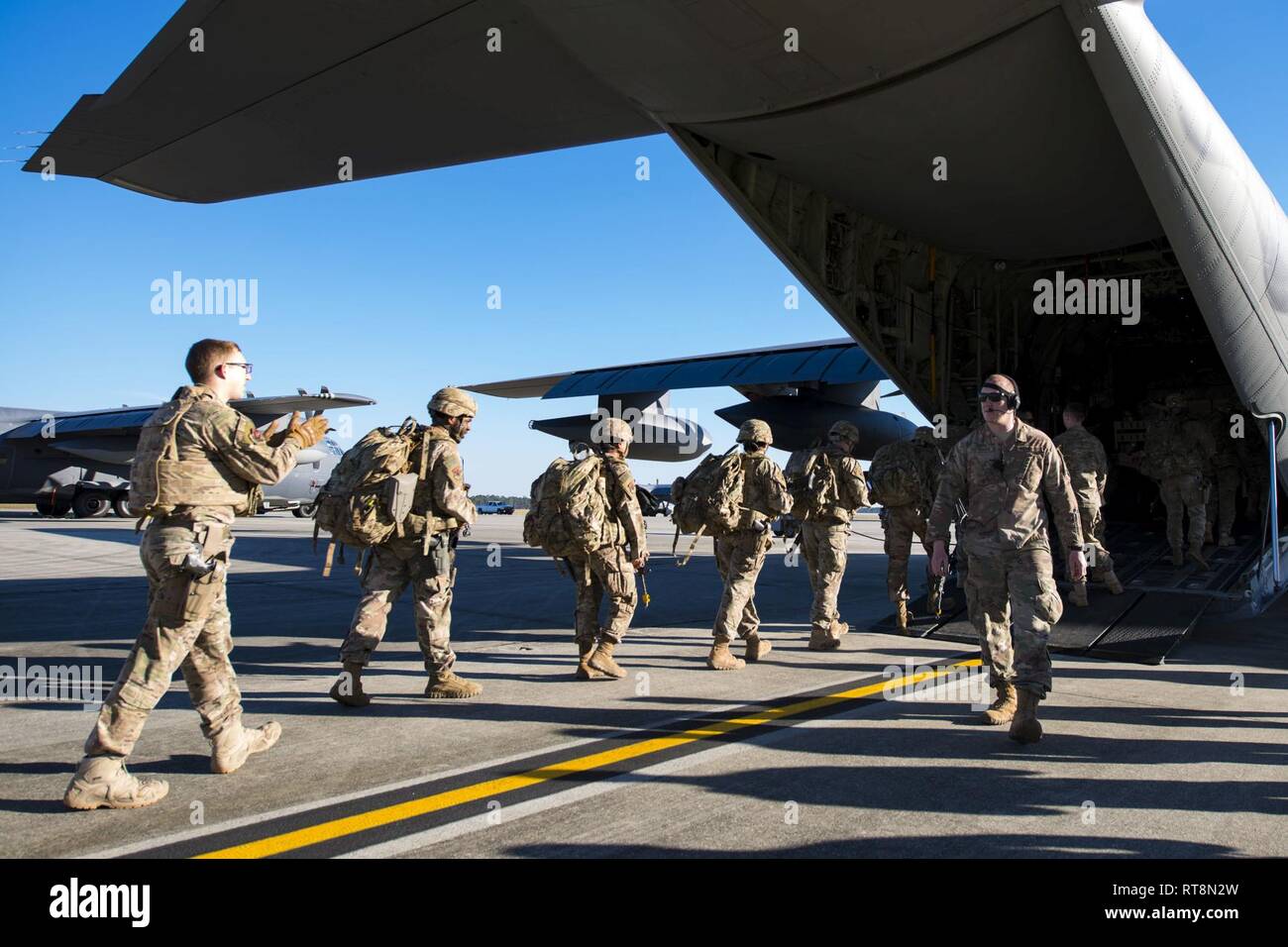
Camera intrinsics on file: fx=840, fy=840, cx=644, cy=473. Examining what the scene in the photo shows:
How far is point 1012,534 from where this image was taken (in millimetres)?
4988

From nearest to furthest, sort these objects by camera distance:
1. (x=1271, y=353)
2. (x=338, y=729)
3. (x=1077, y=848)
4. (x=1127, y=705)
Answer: (x=1077, y=848)
(x=338, y=729)
(x=1127, y=705)
(x=1271, y=353)

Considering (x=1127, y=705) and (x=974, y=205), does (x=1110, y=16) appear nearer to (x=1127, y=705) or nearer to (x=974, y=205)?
(x=974, y=205)

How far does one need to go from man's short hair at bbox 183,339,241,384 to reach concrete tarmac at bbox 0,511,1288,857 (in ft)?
6.40

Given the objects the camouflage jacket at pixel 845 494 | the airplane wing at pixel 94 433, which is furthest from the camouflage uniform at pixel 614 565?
the airplane wing at pixel 94 433

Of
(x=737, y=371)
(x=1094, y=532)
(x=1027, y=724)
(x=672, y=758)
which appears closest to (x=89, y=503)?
(x=737, y=371)

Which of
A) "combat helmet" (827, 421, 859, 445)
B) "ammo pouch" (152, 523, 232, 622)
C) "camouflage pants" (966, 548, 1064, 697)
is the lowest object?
"camouflage pants" (966, 548, 1064, 697)

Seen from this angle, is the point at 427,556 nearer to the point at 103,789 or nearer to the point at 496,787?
the point at 496,787

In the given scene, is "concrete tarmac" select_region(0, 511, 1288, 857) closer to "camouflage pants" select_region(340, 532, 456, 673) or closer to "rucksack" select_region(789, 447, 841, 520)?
"camouflage pants" select_region(340, 532, 456, 673)

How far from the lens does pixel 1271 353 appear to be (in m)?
7.43

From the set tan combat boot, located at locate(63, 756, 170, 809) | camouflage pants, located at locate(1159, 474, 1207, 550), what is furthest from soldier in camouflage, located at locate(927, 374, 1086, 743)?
camouflage pants, located at locate(1159, 474, 1207, 550)

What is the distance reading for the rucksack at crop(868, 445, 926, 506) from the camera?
8883mm
